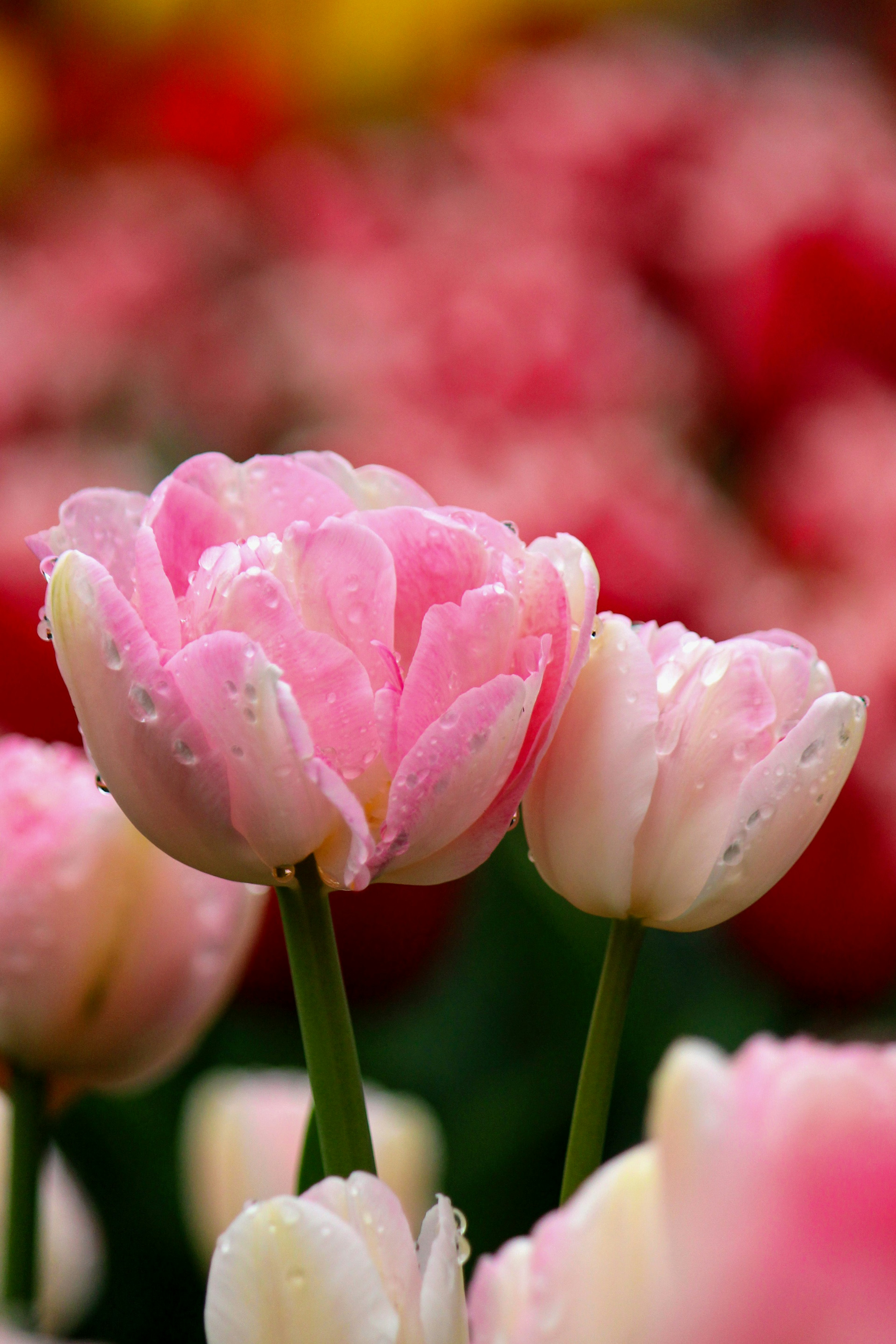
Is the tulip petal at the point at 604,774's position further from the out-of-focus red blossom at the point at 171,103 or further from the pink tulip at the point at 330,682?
the out-of-focus red blossom at the point at 171,103

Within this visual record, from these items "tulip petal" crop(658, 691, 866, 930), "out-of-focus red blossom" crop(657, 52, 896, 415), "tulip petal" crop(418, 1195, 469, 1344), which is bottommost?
"tulip petal" crop(418, 1195, 469, 1344)

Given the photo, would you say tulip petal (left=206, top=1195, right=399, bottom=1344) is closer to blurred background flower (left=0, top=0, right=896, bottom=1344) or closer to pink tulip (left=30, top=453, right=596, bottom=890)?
pink tulip (left=30, top=453, right=596, bottom=890)

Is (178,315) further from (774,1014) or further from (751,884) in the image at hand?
(751,884)

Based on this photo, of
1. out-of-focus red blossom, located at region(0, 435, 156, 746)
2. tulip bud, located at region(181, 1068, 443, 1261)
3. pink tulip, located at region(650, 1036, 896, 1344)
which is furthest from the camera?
out-of-focus red blossom, located at region(0, 435, 156, 746)

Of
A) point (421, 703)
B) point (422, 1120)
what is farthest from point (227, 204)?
point (421, 703)

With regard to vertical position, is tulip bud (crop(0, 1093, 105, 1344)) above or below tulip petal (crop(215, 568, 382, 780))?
below

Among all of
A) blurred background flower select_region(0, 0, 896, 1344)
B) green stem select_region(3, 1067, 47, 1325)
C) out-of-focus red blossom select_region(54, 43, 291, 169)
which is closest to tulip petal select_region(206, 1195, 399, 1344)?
green stem select_region(3, 1067, 47, 1325)

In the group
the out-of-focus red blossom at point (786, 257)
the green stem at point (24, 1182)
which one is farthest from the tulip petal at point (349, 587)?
the out-of-focus red blossom at point (786, 257)
